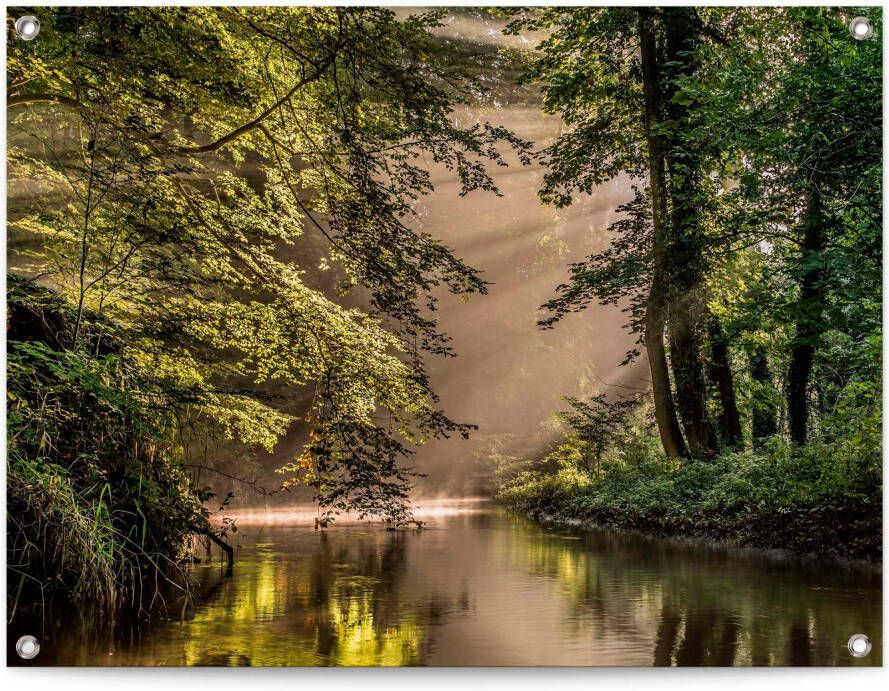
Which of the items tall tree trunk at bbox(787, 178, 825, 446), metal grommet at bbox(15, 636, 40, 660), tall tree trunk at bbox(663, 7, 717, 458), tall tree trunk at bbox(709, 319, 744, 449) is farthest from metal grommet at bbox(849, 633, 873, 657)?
tall tree trunk at bbox(709, 319, 744, 449)

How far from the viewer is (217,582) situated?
402 centimetres

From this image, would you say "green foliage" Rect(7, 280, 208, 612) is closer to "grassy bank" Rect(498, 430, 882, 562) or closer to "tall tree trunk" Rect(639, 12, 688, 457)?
"grassy bank" Rect(498, 430, 882, 562)

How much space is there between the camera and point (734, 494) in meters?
5.44

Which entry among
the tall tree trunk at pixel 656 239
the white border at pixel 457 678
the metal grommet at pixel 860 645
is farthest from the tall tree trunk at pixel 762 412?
the white border at pixel 457 678

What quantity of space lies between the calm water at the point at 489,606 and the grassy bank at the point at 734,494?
0.81 ft

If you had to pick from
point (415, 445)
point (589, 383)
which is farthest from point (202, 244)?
point (589, 383)

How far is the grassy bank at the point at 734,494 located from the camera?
4.10 meters

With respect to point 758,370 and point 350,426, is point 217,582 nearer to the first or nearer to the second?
point 350,426

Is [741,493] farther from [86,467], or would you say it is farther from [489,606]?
[86,467]

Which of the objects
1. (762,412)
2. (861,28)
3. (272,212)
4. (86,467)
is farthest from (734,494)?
(86,467)

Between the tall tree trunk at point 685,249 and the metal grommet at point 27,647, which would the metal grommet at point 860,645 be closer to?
the tall tree trunk at point 685,249

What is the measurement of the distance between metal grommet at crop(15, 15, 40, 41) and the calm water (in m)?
2.81

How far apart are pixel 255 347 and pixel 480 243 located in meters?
1.65

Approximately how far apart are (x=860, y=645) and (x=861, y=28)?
2.73 meters
